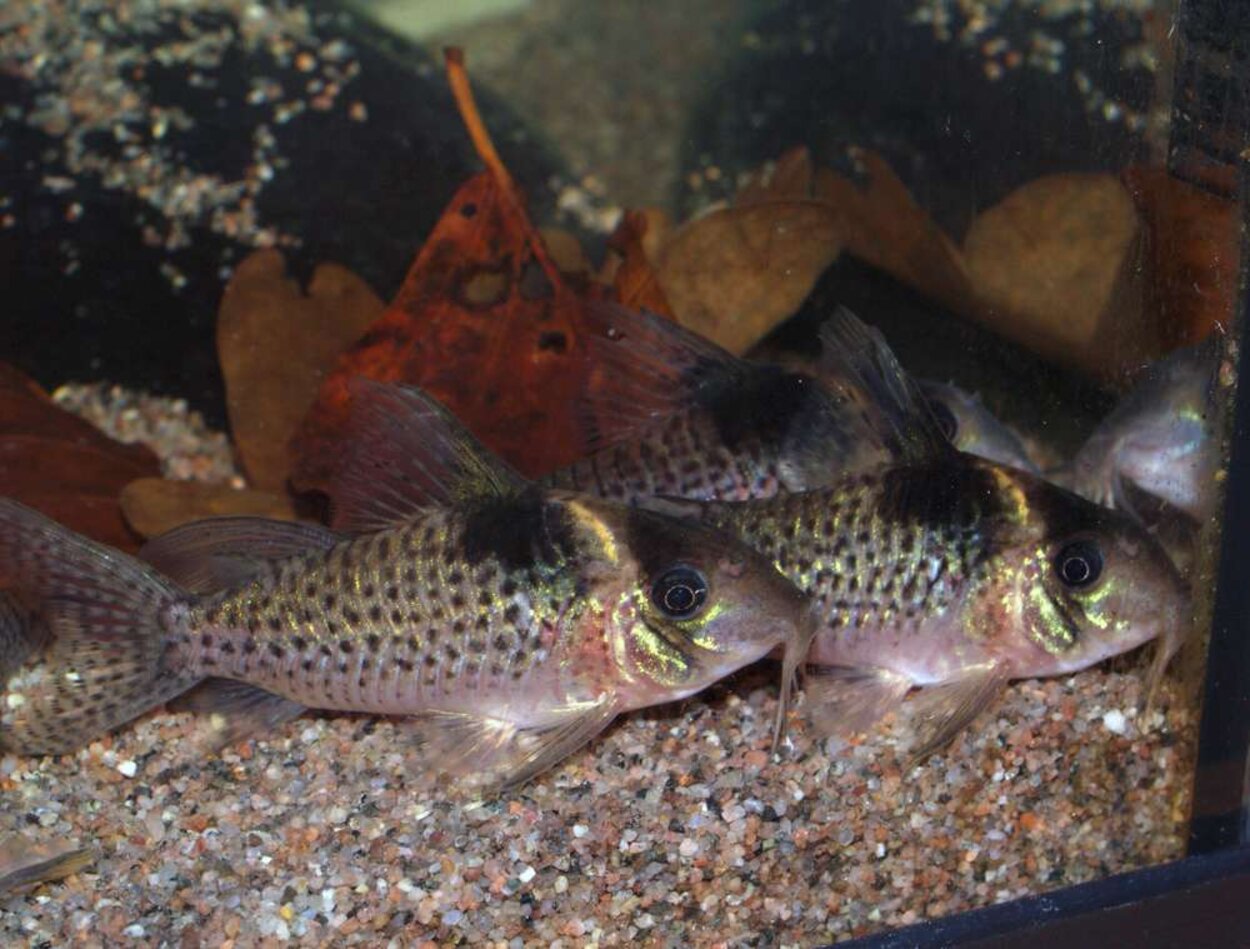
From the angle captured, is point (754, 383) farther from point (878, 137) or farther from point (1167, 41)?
point (878, 137)

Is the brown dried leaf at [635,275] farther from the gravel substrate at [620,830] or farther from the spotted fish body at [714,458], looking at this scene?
the gravel substrate at [620,830]

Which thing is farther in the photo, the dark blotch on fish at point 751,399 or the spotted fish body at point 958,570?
the dark blotch on fish at point 751,399

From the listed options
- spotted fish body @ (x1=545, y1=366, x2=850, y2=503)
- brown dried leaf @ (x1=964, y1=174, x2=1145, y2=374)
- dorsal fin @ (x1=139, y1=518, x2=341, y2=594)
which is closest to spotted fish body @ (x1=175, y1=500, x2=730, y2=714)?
dorsal fin @ (x1=139, y1=518, x2=341, y2=594)

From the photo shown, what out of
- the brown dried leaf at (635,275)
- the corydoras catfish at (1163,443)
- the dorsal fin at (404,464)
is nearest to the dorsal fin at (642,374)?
the brown dried leaf at (635,275)

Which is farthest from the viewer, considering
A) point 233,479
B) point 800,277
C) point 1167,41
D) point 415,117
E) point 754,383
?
point 415,117

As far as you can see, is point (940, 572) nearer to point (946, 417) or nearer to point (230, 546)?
point (946, 417)

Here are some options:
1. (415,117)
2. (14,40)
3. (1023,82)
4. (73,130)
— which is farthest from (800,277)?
(14,40)

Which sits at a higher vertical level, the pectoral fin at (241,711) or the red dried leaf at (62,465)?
the red dried leaf at (62,465)
